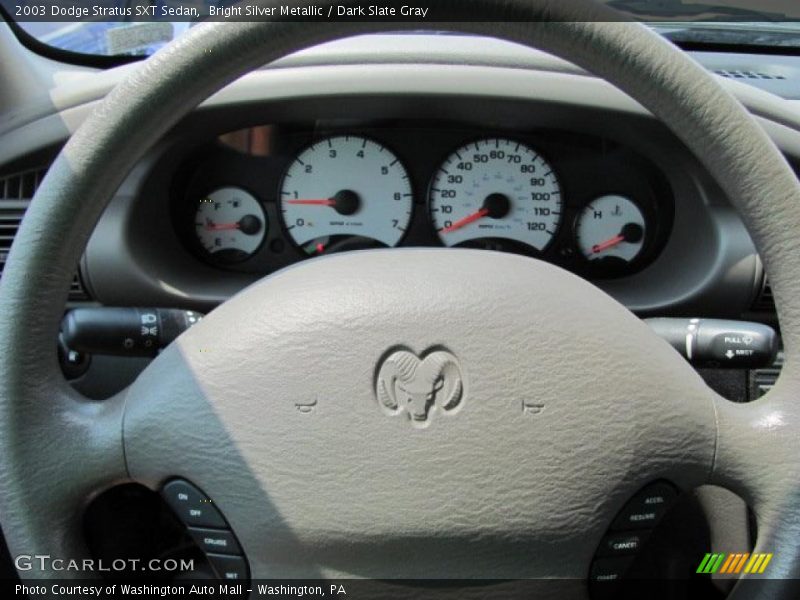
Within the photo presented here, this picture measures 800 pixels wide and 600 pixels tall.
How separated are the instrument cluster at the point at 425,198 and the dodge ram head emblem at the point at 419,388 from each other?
0.99 m

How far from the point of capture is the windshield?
76.1 inches

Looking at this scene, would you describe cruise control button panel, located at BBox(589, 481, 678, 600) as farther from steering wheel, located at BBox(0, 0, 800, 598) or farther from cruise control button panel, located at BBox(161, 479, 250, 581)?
cruise control button panel, located at BBox(161, 479, 250, 581)

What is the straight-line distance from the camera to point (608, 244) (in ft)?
6.56

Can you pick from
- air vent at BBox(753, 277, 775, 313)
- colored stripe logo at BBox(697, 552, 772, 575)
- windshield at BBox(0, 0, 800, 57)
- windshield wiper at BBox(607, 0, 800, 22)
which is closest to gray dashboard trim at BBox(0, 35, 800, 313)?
air vent at BBox(753, 277, 775, 313)

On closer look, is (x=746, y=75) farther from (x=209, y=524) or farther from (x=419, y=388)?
(x=209, y=524)

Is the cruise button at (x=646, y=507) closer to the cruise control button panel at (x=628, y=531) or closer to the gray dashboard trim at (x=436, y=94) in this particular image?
the cruise control button panel at (x=628, y=531)

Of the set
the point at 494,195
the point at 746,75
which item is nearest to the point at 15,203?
the point at 494,195

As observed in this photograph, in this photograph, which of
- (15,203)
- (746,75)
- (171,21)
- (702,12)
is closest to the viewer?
(15,203)

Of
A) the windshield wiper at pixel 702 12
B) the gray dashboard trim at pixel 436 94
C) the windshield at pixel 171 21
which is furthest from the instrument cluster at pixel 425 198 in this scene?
the windshield wiper at pixel 702 12

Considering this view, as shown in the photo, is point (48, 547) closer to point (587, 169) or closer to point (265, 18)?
point (265, 18)

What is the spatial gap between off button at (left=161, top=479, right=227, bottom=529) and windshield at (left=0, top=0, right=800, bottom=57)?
2.92 ft

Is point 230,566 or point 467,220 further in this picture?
point 467,220

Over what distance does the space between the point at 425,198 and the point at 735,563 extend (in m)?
1.02

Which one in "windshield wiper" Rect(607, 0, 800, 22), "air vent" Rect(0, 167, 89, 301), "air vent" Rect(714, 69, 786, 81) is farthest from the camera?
"windshield wiper" Rect(607, 0, 800, 22)
